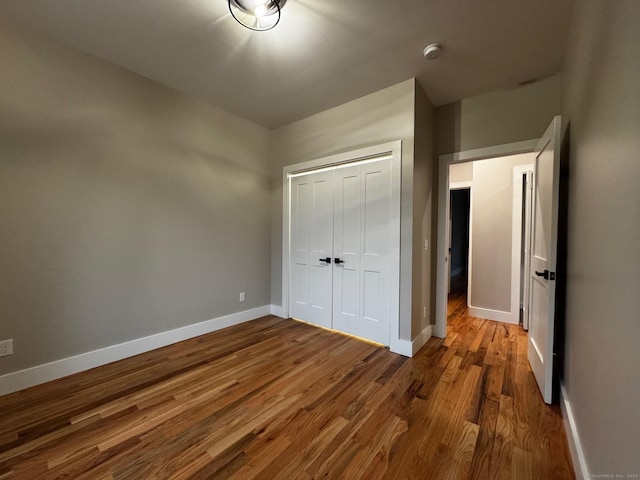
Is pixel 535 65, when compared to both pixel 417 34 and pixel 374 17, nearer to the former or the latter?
pixel 417 34

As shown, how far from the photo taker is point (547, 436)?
1536 millimetres

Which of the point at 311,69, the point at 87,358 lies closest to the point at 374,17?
the point at 311,69

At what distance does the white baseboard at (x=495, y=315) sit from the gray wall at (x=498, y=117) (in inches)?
90.5

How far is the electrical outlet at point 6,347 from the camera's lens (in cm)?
190

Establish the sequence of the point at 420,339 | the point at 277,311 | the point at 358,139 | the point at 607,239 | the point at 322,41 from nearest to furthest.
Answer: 1. the point at 607,239
2. the point at 322,41
3. the point at 420,339
4. the point at 358,139
5. the point at 277,311

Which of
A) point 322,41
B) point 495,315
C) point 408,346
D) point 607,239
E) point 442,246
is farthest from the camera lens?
point 495,315

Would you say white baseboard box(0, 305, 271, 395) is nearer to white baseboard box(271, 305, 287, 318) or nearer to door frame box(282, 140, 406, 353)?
white baseboard box(271, 305, 287, 318)

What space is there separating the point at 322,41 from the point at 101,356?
3.41 metres

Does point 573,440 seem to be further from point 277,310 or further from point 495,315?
point 277,310

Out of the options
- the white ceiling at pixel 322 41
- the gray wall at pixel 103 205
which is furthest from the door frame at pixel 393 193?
the gray wall at pixel 103 205

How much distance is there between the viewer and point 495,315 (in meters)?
3.55

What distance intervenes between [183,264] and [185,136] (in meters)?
1.47

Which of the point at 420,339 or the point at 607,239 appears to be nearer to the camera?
the point at 607,239

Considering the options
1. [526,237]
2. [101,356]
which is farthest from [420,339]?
[101,356]
